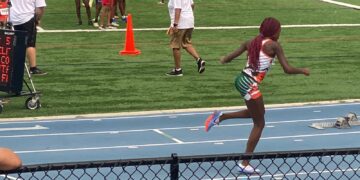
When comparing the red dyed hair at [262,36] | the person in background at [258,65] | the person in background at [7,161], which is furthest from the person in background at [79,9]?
the person in background at [7,161]

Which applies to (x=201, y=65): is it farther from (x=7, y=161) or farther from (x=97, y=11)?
(x=7, y=161)

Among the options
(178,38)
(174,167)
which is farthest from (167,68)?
(174,167)

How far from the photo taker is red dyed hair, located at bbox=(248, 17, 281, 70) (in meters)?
8.70

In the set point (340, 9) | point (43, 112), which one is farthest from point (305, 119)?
point (340, 9)

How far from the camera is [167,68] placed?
53.6 ft

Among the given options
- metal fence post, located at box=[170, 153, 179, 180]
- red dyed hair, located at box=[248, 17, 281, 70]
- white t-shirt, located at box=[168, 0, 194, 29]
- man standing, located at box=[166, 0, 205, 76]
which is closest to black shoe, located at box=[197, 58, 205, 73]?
man standing, located at box=[166, 0, 205, 76]

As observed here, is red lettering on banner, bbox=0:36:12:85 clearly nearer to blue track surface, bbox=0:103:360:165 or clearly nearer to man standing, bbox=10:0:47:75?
blue track surface, bbox=0:103:360:165

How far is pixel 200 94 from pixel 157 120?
2.01 metres

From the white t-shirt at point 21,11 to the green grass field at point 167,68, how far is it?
1.11 meters

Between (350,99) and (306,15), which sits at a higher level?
(350,99)

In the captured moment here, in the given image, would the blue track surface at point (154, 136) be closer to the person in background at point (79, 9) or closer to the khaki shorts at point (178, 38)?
the khaki shorts at point (178, 38)

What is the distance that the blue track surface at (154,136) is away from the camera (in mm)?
10156

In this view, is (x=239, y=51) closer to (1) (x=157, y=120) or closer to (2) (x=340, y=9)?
(1) (x=157, y=120)

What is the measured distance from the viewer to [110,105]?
12.9m
